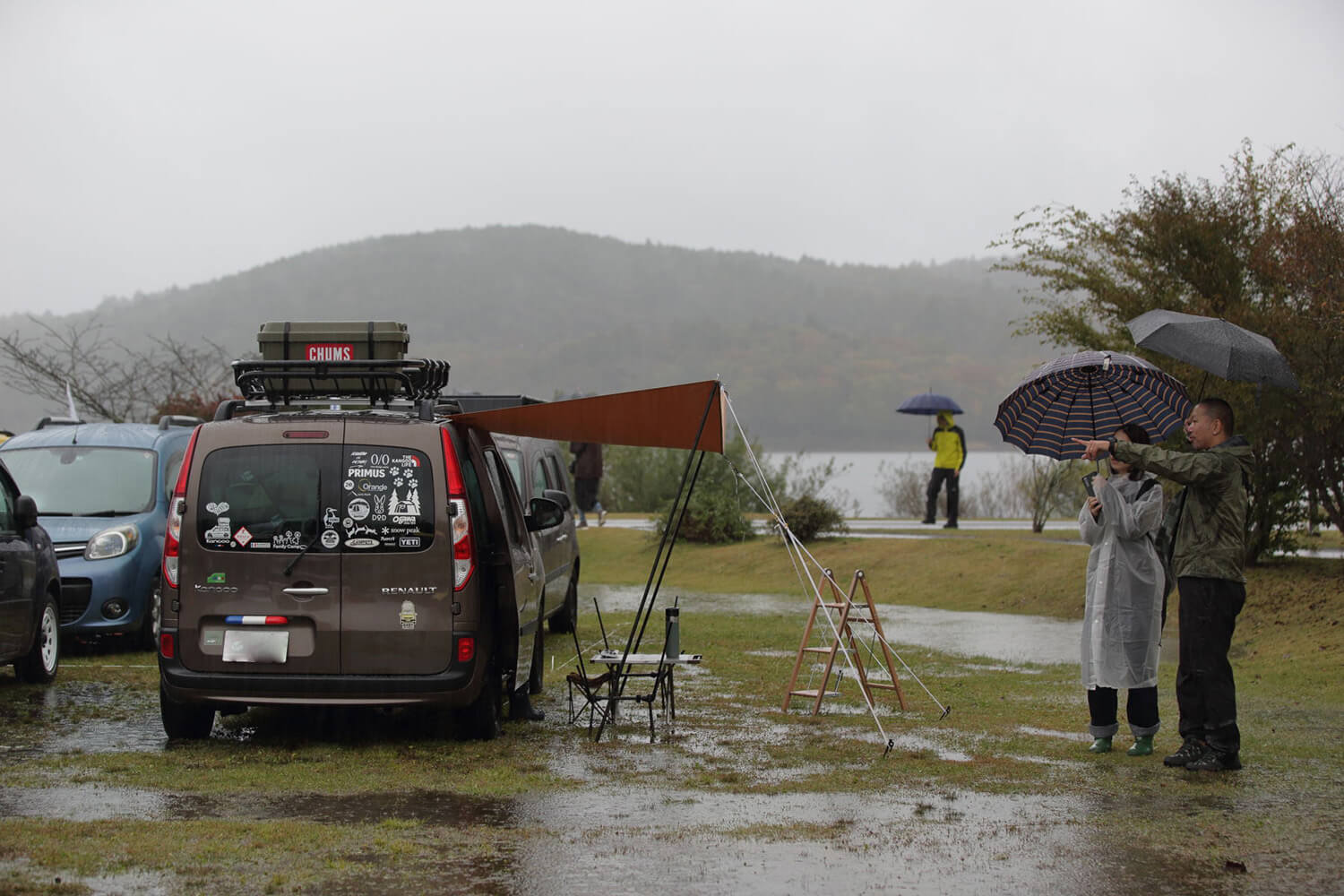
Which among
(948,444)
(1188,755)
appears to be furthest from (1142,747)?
(948,444)

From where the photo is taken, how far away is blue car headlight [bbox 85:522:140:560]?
1240cm

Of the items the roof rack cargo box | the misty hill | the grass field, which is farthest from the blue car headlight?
the misty hill

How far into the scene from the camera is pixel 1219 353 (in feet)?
26.6

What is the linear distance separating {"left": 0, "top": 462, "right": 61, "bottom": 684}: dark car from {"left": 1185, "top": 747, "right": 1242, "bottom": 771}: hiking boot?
25.1 ft

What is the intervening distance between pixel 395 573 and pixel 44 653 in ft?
13.6

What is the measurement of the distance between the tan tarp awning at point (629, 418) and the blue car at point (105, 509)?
437 centimetres

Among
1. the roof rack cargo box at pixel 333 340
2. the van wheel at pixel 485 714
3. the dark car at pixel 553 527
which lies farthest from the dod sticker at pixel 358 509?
the dark car at pixel 553 527

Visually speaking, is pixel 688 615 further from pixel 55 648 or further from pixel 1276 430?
pixel 55 648

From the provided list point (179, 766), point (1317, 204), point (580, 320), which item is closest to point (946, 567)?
point (1317, 204)

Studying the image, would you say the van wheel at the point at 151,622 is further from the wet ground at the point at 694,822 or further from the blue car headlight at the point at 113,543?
the wet ground at the point at 694,822

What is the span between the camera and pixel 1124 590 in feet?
26.8

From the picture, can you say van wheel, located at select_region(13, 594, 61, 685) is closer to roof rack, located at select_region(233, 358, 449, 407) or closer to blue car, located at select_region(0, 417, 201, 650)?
blue car, located at select_region(0, 417, 201, 650)

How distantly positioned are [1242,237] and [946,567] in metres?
6.34

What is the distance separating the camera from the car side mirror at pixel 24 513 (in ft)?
33.6
